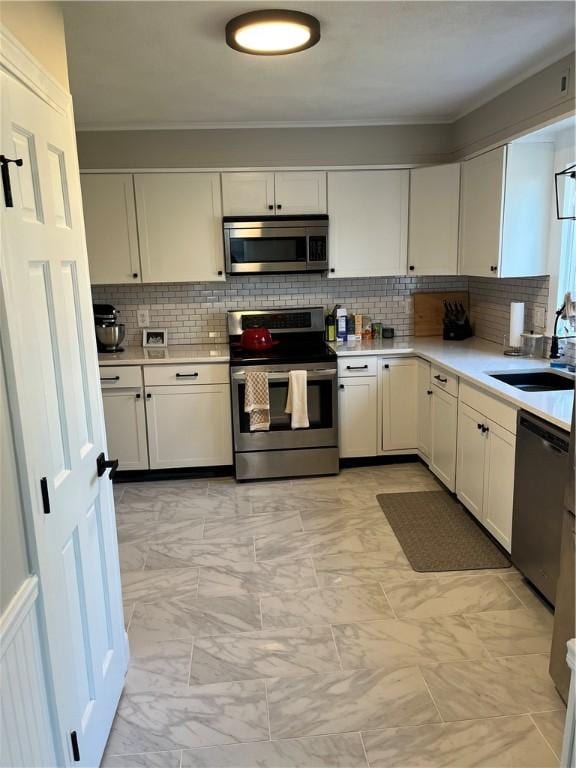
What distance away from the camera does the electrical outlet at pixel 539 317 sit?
3705 millimetres

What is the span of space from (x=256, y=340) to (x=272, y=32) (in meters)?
2.21

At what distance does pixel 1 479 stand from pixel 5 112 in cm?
83

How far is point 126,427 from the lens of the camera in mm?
4160

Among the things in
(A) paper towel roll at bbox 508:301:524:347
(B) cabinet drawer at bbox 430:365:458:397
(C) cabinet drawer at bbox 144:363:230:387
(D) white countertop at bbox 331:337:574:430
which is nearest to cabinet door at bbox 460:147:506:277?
(A) paper towel roll at bbox 508:301:524:347

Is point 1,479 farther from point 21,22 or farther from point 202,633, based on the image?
point 202,633

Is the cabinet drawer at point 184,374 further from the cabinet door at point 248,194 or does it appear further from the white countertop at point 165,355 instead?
the cabinet door at point 248,194

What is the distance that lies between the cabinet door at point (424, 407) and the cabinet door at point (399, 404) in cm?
4

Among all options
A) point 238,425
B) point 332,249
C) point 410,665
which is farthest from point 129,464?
point 410,665

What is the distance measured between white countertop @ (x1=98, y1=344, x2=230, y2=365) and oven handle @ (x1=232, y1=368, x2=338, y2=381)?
0.15 metres

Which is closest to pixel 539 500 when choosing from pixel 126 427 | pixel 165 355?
pixel 165 355

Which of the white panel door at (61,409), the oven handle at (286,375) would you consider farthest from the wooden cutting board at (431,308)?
the white panel door at (61,409)

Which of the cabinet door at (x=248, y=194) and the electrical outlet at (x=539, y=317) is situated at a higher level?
the cabinet door at (x=248, y=194)

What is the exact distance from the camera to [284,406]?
4.15 meters

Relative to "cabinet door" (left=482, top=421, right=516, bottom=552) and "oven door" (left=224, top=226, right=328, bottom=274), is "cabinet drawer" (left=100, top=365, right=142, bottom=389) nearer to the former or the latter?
"oven door" (left=224, top=226, right=328, bottom=274)
